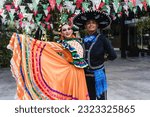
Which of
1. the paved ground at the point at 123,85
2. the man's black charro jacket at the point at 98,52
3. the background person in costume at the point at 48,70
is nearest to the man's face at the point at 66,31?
the background person in costume at the point at 48,70

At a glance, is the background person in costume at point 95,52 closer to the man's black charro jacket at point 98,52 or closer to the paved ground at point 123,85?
the man's black charro jacket at point 98,52

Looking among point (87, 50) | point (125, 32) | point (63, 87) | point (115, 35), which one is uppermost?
point (87, 50)

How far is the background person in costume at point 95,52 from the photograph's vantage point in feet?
17.4

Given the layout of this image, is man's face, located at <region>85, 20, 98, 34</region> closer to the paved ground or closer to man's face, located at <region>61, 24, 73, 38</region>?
man's face, located at <region>61, 24, 73, 38</region>

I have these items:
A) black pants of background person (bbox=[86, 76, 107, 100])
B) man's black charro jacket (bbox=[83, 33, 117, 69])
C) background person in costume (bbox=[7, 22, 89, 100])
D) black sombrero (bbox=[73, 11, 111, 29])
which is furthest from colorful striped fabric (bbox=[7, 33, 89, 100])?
black sombrero (bbox=[73, 11, 111, 29])

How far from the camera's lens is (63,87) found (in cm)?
565

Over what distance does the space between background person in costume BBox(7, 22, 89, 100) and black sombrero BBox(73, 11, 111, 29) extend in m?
0.21

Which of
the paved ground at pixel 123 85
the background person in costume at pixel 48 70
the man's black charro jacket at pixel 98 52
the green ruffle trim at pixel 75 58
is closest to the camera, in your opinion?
the man's black charro jacket at pixel 98 52

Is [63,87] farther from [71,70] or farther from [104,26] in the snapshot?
[104,26]

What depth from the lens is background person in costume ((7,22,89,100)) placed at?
554 centimetres

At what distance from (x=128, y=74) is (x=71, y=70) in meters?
8.66

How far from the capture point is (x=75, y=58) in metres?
5.50

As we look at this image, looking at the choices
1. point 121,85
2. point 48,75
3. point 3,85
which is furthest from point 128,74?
point 48,75

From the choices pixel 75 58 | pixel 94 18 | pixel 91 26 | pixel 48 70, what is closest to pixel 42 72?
pixel 48 70
